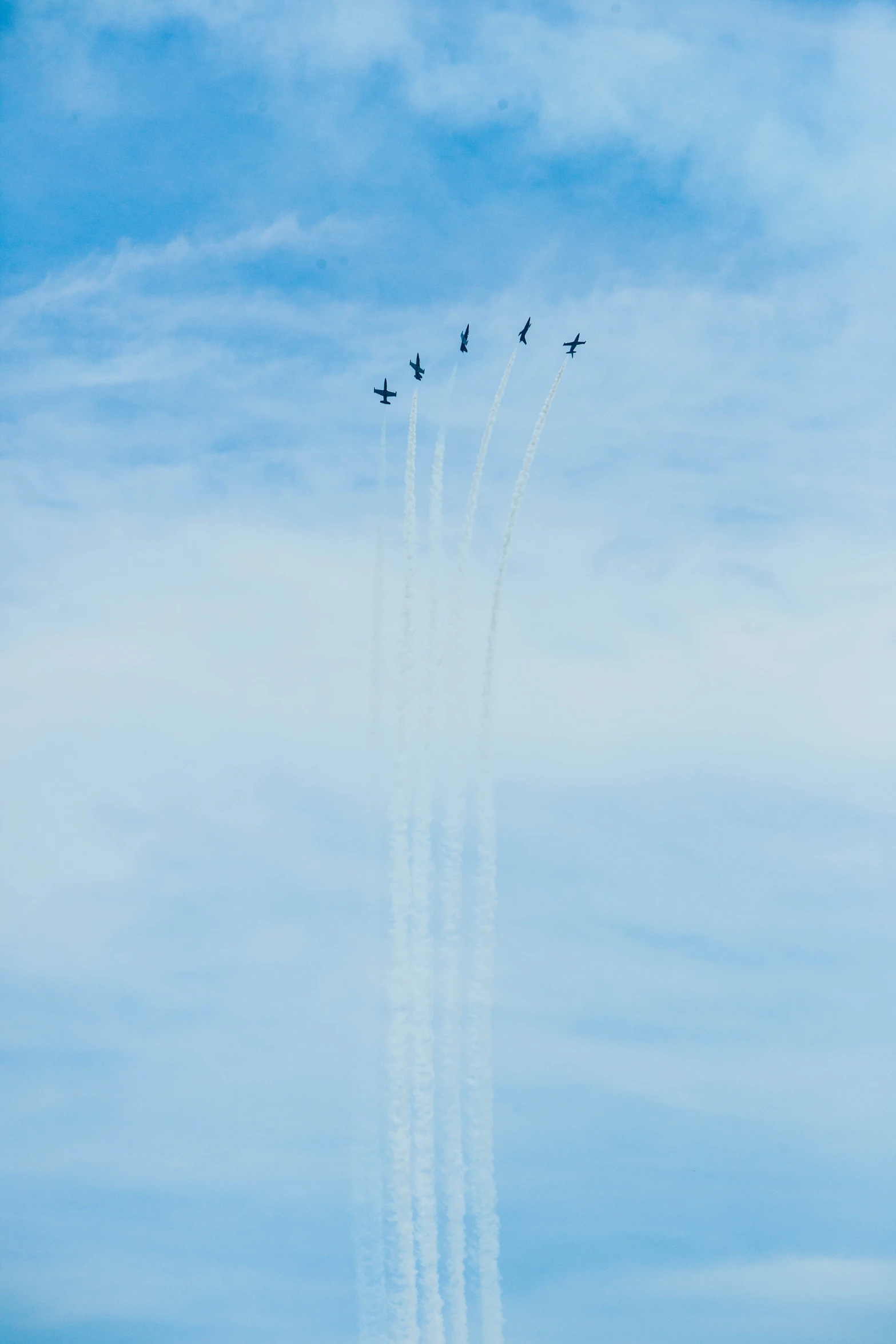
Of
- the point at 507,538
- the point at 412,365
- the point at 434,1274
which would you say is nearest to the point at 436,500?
the point at 507,538

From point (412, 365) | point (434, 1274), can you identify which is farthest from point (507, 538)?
point (434, 1274)

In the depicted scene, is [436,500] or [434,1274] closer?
[434,1274]

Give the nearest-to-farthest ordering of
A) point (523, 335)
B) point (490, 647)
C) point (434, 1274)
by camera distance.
A: point (434, 1274), point (490, 647), point (523, 335)

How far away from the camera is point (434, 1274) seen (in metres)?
79.5

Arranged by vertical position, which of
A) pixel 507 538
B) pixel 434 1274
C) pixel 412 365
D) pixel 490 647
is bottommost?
pixel 434 1274

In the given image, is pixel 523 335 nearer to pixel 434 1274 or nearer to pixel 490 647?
pixel 490 647

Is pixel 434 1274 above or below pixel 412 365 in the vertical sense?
below

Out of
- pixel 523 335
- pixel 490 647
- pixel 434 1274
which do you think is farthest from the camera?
pixel 523 335

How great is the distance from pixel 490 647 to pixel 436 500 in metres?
10.4

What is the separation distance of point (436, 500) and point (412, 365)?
14559 mm

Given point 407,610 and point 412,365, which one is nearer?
point 407,610

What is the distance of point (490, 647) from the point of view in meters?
90.1

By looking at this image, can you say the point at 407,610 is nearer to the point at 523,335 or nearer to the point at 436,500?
the point at 436,500

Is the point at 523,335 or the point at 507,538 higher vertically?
the point at 523,335
